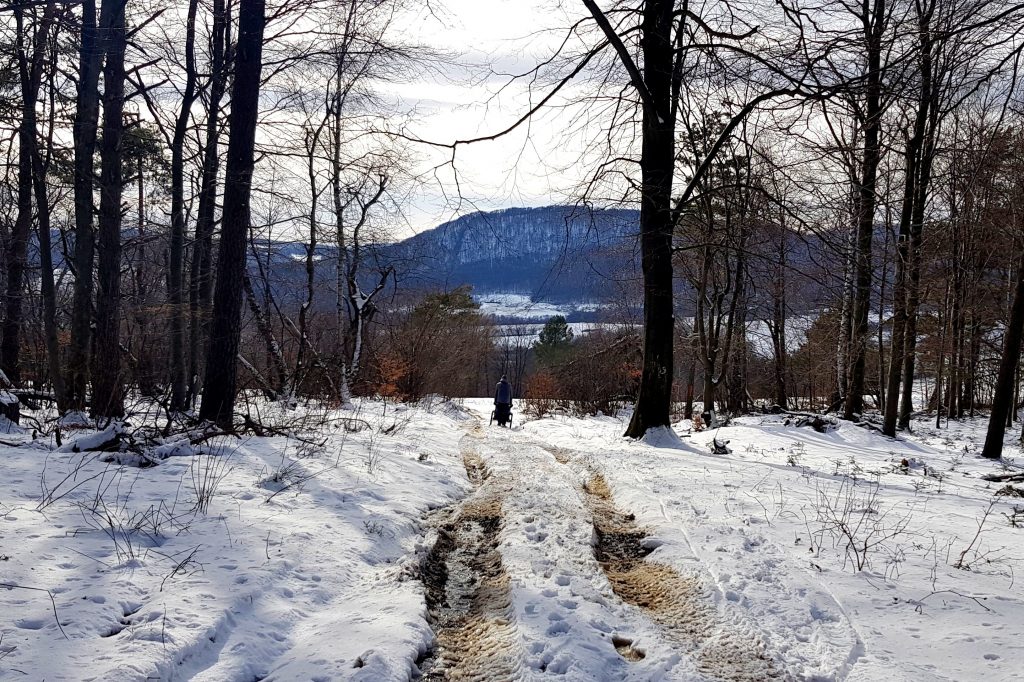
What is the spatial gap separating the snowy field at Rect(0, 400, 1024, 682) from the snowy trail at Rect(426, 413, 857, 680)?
2 centimetres

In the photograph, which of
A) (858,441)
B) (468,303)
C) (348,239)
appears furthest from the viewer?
(468,303)

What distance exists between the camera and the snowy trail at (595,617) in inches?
122

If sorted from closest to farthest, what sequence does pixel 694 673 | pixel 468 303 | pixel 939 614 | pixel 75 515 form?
pixel 694 673
pixel 939 614
pixel 75 515
pixel 468 303

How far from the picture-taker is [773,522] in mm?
5391

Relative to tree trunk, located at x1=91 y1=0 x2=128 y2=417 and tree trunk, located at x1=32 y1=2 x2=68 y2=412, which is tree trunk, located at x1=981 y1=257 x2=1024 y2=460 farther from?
tree trunk, located at x1=91 y1=0 x2=128 y2=417

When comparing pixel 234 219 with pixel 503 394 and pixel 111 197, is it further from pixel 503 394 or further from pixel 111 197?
pixel 503 394

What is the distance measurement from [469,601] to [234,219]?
23.8 feet

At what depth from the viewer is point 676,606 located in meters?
3.92

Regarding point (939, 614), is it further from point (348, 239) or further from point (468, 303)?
point (468, 303)

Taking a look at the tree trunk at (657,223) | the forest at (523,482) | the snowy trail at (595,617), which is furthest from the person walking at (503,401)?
the snowy trail at (595,617)

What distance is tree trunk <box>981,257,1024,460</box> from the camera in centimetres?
1074

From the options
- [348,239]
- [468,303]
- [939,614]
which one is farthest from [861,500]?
[468,303]

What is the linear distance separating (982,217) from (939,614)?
1513 cm

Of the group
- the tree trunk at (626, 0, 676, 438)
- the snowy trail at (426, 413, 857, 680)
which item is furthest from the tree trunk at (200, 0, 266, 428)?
the tree trunk at (626, 0, 676, 438)
